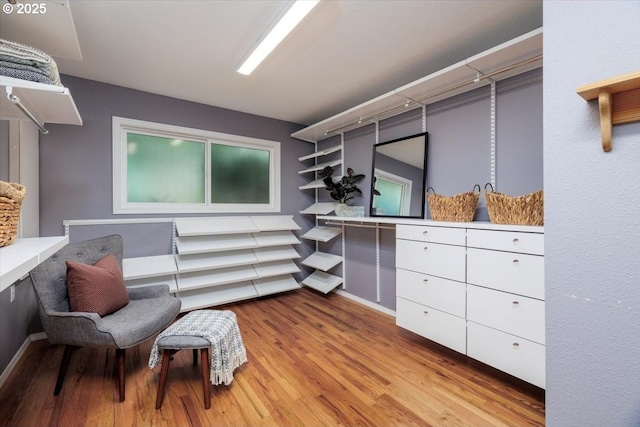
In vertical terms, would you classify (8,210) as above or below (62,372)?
above

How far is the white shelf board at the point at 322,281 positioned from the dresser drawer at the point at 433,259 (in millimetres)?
1372

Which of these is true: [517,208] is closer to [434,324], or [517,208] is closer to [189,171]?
[434,324]

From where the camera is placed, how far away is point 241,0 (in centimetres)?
164

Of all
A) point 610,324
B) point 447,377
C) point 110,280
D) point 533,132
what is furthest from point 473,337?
point 110,280

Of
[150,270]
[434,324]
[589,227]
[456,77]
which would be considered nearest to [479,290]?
[434,324]

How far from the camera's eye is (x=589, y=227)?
0.83 m

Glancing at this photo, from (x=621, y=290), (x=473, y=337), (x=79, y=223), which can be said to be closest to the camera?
(x=621, y=290)

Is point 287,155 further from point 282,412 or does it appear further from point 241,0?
point 282,412

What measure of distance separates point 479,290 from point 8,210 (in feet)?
8.14

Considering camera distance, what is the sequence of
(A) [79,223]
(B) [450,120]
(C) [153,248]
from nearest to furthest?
(B) [450,120], (A) [79,223], (C) [153,248]

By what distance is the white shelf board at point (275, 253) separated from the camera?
3490mm

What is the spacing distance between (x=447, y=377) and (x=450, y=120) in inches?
82.6

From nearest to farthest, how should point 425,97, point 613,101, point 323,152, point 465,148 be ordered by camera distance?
1. point 613,101
2. point 465,148
3. point 425,97
4. point 323,152

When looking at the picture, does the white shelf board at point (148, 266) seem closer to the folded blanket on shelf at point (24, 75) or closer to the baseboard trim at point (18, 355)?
the baseboard trim at point (18, 355)
